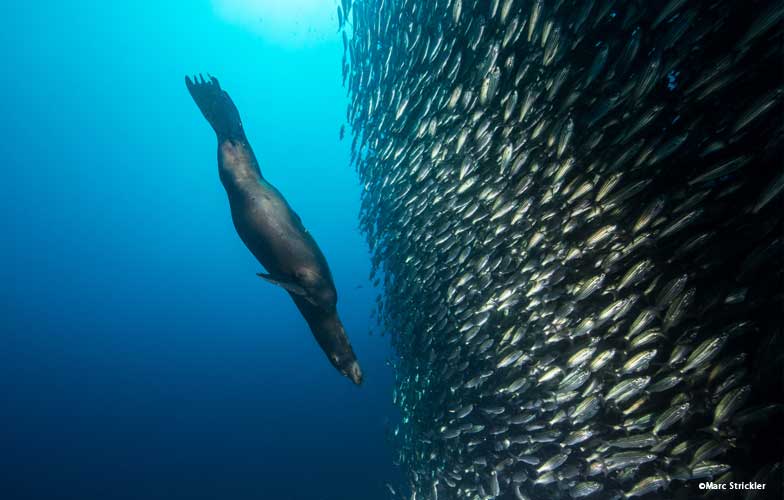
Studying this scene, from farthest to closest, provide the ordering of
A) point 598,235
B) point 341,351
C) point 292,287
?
point 341,351 < point 598,235 < point 292,287

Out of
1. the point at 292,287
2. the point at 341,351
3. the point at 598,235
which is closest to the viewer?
the point at 292,287

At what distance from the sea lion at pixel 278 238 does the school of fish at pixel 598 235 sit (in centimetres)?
202

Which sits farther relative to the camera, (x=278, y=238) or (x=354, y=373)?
(x=354, y=373)

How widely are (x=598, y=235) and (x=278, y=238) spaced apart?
347 cm

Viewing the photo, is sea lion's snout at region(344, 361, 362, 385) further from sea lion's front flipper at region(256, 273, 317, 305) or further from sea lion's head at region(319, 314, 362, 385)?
sea lion's front flipper at region(256, 273, 317, 305)

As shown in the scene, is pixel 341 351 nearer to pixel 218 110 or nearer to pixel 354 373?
pixel 354 373

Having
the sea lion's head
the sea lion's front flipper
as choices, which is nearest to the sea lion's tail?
the sea lion's front flipper

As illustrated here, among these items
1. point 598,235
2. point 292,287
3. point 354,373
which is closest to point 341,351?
point 354,373

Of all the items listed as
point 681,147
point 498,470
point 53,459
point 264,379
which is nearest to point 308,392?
point 264,379

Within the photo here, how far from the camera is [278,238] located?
3945 millimetres

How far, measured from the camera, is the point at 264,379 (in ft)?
158

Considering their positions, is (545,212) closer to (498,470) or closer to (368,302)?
(498,470)

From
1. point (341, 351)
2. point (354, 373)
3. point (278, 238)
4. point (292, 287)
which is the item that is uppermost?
point (278, 238)

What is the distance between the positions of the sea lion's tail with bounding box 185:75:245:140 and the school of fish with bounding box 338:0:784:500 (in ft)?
8.79
